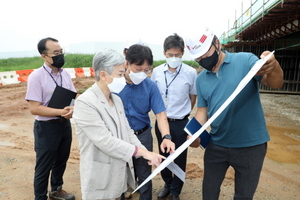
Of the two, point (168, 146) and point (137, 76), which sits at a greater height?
point (137, 76)

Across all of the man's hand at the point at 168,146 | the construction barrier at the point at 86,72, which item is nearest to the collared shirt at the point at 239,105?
the man's hand at the point at 168,146

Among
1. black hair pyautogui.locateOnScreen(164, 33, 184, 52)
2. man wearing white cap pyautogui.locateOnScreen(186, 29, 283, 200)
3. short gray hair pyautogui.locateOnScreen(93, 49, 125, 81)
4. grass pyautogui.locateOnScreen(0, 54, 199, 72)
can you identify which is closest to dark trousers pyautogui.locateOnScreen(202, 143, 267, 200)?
man wearing white cap pyautogui.locateOnScreen(186, 29, 283, 200)

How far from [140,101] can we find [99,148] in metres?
0.78

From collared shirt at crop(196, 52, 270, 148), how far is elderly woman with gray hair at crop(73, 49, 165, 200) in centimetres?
65

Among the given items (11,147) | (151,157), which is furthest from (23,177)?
(151,157)

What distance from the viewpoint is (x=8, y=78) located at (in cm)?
1287

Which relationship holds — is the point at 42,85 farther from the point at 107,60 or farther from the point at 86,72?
the point at 86,72

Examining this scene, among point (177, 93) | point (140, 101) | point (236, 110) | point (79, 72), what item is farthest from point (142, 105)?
point (79, 72)

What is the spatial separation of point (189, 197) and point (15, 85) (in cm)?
1217

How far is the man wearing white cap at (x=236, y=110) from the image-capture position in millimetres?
1850

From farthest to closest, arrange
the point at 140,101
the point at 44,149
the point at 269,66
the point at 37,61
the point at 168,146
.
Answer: the point at 37,61, the point at 44,149, the point at 140,101, the point at 168,146, the point at 269,66

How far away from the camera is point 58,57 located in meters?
2.79

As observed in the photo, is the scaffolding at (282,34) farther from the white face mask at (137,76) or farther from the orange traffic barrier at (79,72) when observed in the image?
the orange traffic barrier at (79,72)

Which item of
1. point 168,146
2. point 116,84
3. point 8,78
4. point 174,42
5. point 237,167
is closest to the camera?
point 116,84
